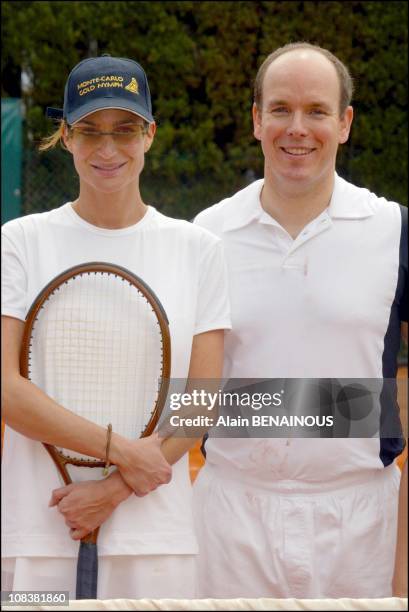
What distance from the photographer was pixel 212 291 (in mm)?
1744

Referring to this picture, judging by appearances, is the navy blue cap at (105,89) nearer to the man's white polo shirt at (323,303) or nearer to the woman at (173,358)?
the woman at (173,358)

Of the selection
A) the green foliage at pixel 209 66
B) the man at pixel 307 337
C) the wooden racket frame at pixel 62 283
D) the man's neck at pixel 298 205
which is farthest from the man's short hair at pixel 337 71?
the green foliage at pixel 209 66

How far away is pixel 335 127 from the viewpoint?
6.37 feet

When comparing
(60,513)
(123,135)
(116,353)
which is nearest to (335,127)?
(123,135)

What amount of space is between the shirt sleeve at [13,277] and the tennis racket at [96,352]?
33 mm

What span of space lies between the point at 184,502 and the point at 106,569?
0.17m

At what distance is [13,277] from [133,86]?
40cm

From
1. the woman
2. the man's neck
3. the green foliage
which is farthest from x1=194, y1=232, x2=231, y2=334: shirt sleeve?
the green foliage

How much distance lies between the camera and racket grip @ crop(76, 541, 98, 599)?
1.65 meters

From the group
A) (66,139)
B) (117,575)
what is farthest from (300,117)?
(117,575)

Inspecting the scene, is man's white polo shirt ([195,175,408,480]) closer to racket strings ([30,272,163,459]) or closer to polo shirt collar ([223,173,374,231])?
polo shirt collar ([223,173,374,231])

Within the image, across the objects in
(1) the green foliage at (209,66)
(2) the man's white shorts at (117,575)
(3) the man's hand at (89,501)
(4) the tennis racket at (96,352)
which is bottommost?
(2) the man's white shorts at (117,575)

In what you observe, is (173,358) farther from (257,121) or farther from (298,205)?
(257,121)

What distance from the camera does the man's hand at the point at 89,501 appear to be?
1.66 meters
